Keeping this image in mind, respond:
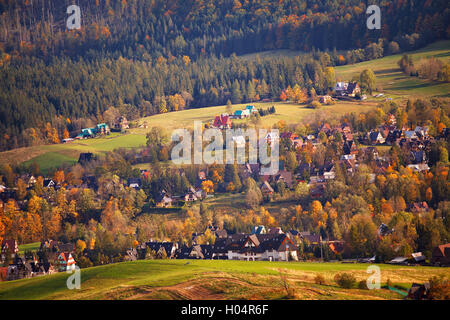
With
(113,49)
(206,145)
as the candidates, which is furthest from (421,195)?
(113,49)

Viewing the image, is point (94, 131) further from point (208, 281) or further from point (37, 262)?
point (208, 281)

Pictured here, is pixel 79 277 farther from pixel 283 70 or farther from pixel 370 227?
pixel 283 70

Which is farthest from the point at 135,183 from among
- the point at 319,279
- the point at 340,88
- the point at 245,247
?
the point at 319,279

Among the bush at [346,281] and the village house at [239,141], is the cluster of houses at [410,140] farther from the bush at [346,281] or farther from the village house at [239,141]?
the bush at [346,281]

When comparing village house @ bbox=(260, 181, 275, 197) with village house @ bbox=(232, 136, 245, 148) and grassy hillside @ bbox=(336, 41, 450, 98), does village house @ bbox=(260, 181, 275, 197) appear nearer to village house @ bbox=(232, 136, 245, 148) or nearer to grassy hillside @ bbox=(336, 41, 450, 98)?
village house @ bbox=(232, 136, 245, 148)
